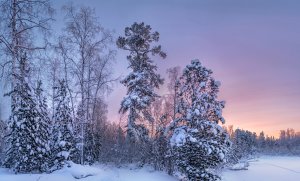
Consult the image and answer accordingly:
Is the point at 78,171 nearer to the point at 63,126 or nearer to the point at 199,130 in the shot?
the point at 63,126

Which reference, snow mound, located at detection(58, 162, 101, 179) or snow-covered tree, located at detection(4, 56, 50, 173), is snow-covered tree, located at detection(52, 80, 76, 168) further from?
snow mound, located at detection(58, 162, 101, 179)

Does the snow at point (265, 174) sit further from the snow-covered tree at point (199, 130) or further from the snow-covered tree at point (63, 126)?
the snow-covered tree at point (63, 126)

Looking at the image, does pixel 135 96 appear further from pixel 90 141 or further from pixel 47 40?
pixel 47 40

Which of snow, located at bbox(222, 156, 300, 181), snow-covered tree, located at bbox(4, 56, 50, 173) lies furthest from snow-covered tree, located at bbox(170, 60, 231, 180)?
snow-covered tree, located at bbox(4, 56, 50, 173)

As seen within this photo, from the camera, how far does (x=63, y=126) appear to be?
928 inches

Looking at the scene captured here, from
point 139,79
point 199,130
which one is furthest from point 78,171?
point 139,79

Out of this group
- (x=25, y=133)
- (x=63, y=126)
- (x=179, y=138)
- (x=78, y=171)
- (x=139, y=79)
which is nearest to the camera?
(x=78, y=171)

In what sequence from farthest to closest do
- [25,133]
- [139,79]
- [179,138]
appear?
[139,79], [179,138], [25,133]

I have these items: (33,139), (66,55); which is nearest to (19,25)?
(33,139)

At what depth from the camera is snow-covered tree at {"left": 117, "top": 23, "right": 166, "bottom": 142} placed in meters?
30.4

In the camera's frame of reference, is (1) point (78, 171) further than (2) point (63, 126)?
No

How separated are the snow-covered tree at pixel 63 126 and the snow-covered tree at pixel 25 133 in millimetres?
3697

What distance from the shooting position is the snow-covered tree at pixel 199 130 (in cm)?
2192

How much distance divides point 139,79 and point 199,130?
9724 mm
